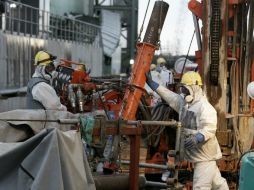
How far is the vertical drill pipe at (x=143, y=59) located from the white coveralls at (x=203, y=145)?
0.91 m

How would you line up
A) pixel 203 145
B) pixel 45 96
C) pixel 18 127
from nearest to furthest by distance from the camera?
pixel 18 127
pixel 203 145
pixel 45 96

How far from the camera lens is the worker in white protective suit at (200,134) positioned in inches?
318

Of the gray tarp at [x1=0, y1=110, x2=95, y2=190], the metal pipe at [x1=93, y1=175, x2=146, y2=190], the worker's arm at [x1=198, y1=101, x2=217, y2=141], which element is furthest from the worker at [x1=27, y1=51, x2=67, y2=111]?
the gray tarp at [x1=0, y1=110, x2=95, y2=190]

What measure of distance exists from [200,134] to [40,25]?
507 inches

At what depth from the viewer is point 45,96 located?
884 centimetres

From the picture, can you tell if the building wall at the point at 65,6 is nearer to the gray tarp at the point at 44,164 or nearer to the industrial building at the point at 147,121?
the industrial building at the point at 147,121

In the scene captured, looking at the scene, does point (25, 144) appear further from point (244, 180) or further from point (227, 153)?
point (227, 153)

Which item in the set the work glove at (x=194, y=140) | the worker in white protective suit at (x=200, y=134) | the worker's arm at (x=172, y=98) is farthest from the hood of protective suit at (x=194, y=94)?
the worker's arm at (x=172, y=98)

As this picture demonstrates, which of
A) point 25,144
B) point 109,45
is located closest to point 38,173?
point 25,144

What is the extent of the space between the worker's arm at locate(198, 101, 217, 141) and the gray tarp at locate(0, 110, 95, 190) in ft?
10.7

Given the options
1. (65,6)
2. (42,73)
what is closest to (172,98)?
(42,73)

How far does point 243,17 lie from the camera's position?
9.68 meters

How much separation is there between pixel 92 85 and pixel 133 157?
4.23 metres

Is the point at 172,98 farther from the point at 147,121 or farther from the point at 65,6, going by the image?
the point at 65,6
